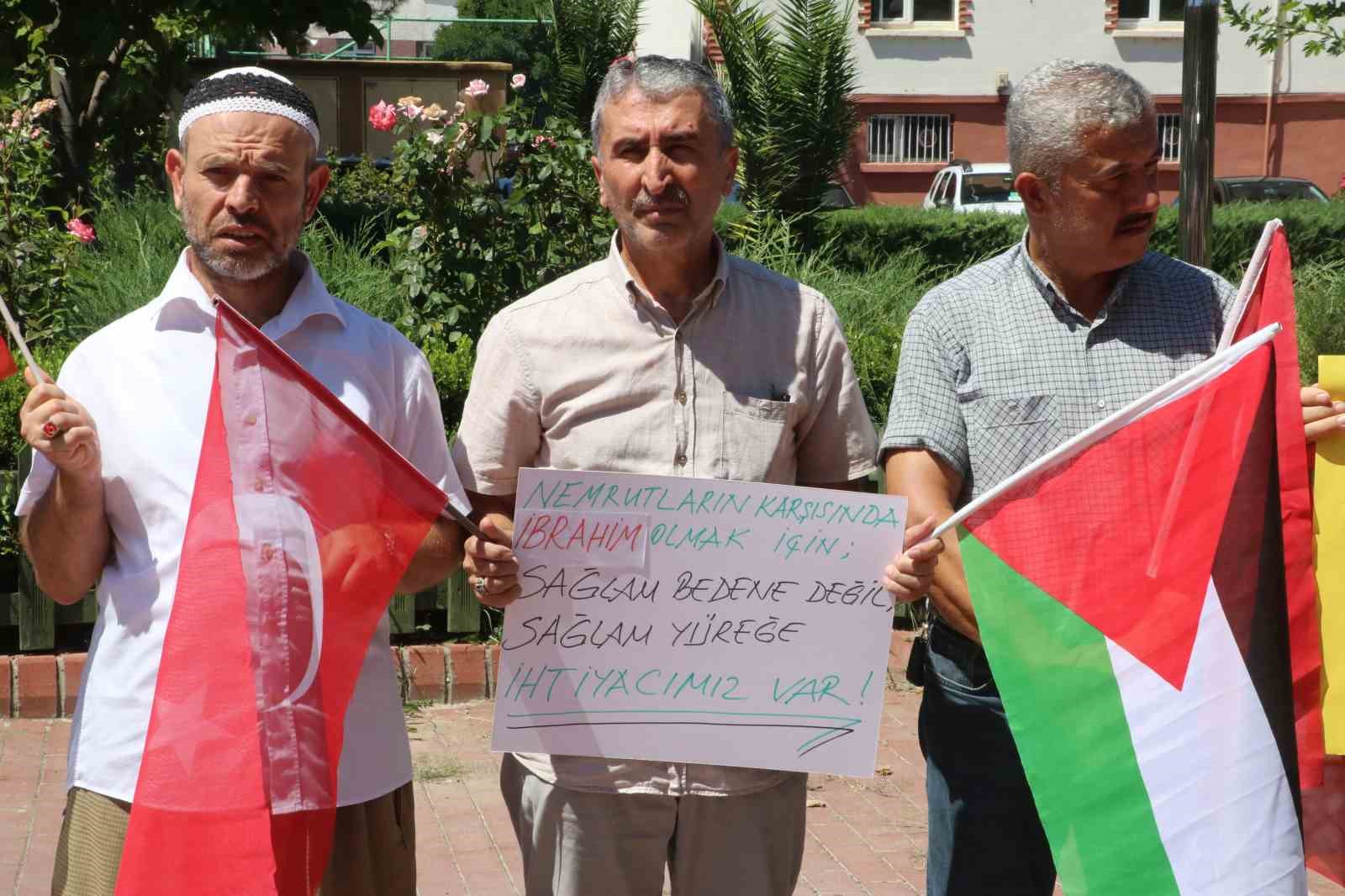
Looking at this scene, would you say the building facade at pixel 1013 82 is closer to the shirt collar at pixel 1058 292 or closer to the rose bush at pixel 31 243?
the rose bush at pixel 31 243

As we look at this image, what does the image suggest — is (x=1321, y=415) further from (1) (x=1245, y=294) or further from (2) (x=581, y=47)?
(2) (x=581, y=47)

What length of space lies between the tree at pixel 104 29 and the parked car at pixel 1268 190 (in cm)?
1663

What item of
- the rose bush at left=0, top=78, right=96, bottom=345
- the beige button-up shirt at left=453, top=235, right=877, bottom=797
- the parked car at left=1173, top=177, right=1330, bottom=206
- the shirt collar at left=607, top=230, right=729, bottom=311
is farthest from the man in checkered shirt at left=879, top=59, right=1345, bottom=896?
the parked car at left=1173, top=177, right=1330, bottom=206

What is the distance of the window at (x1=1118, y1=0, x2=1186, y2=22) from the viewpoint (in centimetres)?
3041

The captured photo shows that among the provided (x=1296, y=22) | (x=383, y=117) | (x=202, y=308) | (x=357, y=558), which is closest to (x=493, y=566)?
(x=357, y=558)

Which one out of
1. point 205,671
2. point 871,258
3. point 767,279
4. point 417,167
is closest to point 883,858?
point 767,279

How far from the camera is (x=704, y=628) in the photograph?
2961 millimetres

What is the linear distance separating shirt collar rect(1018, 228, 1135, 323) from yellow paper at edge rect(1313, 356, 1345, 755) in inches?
15.0

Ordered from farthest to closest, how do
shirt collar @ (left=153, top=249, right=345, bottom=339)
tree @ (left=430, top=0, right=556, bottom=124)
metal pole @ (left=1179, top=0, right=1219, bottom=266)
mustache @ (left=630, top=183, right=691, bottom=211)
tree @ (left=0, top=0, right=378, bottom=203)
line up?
tree @ (left=430, top=0, right=556, bottom=124), tree @ (left=0, top=0, right=378, bottom=203), metal pole @ (left=1179, top=0, right=1219, bottom=266), mustache @ (left=630, top=183, right=691, bottom=211), shirt collar @ (left=153, top=249, right=345, bottom=339)

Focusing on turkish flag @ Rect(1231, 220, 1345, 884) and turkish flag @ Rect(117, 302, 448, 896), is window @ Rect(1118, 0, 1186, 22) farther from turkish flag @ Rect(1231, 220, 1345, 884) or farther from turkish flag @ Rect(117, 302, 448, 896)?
turkish flag @ Rect(117, 302, 448, 896)

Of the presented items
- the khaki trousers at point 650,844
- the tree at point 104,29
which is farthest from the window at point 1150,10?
the khaki trousers at point 650,844

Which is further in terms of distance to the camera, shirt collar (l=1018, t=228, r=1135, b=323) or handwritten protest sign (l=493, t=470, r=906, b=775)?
shirt collar (l=1018, t=228, r=1135, b=323)

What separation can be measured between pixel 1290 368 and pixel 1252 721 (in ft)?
2.12

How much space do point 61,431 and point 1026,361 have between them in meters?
1.69
